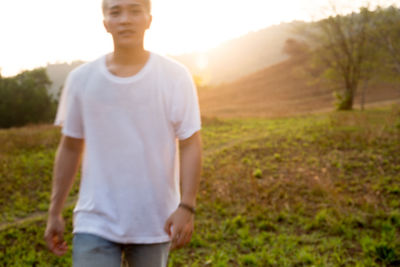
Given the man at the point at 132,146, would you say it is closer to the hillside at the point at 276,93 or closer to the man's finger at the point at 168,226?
the man's finger at the point at 168,226

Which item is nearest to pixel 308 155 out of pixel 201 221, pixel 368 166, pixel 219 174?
pixel 368 166

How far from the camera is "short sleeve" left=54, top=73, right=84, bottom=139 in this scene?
1.78 m

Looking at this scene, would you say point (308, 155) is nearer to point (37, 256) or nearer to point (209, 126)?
point (37, 256)

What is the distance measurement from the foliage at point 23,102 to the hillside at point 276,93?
15.9m

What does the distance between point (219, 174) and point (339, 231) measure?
3.97 metres

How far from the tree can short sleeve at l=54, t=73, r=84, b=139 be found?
29.6 metres

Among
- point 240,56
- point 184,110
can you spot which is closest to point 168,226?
point 184,110

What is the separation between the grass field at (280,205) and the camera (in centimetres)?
504

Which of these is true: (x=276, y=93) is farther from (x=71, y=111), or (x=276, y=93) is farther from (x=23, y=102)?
(x=71, y=111)

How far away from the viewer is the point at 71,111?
1798mm

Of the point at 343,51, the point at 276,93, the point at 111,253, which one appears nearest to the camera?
the point at 111,253

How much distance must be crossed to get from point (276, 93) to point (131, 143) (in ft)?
157

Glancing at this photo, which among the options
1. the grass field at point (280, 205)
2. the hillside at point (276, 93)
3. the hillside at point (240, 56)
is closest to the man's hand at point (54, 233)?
the grass field at point (280, 205)

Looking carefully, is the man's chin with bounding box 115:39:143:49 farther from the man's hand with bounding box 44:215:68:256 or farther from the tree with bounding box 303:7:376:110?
the tree with bounding box 303:7:376:110
